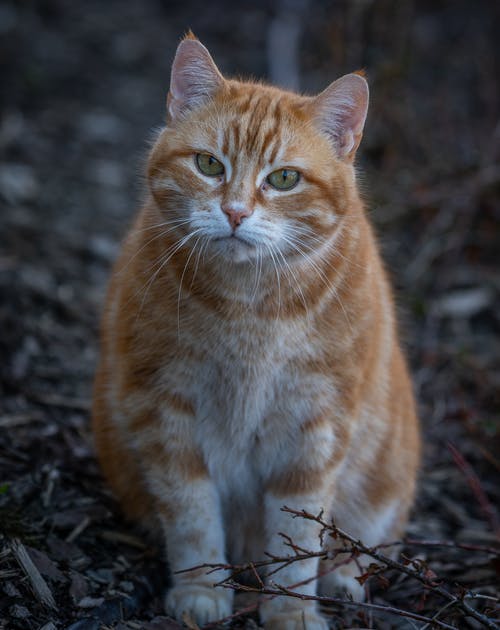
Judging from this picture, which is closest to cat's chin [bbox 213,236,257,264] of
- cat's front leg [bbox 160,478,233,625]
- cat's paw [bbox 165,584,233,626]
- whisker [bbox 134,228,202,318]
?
whisker [bbox 134,228,202,318]

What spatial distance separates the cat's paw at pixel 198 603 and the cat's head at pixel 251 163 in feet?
3.72

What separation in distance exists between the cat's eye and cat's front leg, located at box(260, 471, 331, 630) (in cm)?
97

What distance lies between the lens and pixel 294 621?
9.02 feet

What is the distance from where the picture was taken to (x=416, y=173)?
5.91 metres

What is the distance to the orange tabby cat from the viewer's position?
8.63 ft

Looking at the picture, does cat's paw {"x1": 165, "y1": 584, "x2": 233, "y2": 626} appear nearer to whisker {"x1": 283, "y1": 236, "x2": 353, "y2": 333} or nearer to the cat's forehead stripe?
whisker {"x1": 283, "y1": 236, "x2": 353, "y2": 333}

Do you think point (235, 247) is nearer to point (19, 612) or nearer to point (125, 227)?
point (19, 612)

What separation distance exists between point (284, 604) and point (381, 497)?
654mm

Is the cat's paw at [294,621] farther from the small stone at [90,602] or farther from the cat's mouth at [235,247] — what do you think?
the cat's mouth at [235,247]

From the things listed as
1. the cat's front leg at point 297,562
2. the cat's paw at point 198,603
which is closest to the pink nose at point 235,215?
the cat's front leg at point 297,562

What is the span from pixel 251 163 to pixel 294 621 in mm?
1535

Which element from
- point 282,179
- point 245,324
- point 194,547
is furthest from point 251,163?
point 194,547

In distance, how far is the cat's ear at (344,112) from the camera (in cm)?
269

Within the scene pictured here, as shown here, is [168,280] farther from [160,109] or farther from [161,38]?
[161,38]
